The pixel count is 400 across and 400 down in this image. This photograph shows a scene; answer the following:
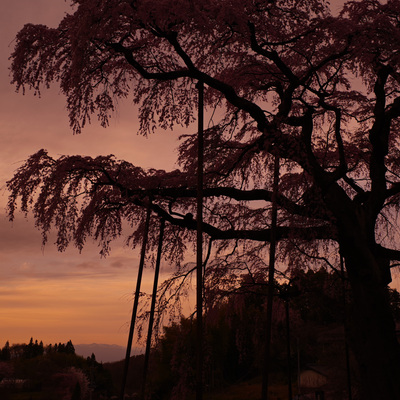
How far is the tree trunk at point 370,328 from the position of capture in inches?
372

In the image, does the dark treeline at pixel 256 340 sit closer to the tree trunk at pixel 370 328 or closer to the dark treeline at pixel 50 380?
the tree trunk at pixel 370 328

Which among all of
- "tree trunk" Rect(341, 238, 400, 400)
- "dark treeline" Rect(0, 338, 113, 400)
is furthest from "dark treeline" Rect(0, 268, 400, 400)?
"tree trunk" Rect(341, 238, 400, 400)

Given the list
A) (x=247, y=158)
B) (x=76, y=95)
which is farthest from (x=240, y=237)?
(x=76, y=95)

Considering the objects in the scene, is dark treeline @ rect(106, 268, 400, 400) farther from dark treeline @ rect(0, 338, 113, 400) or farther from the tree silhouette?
dark treeline @ rect(0, 338, 113, 400)

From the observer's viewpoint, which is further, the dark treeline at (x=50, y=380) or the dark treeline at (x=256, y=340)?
the dark treeline at (x=50, y=380)

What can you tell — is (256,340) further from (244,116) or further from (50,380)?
(50,380)

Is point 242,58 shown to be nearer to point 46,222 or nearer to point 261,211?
point 261,211

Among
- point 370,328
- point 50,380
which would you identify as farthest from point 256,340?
point 50,380

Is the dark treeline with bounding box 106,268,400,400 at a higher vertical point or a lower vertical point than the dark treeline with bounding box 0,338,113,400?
higher

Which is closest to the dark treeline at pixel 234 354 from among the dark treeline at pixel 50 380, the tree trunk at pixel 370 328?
the dark treeline at pixel 50 380

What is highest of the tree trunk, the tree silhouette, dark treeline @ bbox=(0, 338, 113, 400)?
the tree silhouette

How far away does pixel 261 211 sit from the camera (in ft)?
43.3

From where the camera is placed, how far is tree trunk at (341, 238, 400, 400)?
31.0 feet

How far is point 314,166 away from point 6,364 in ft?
191
